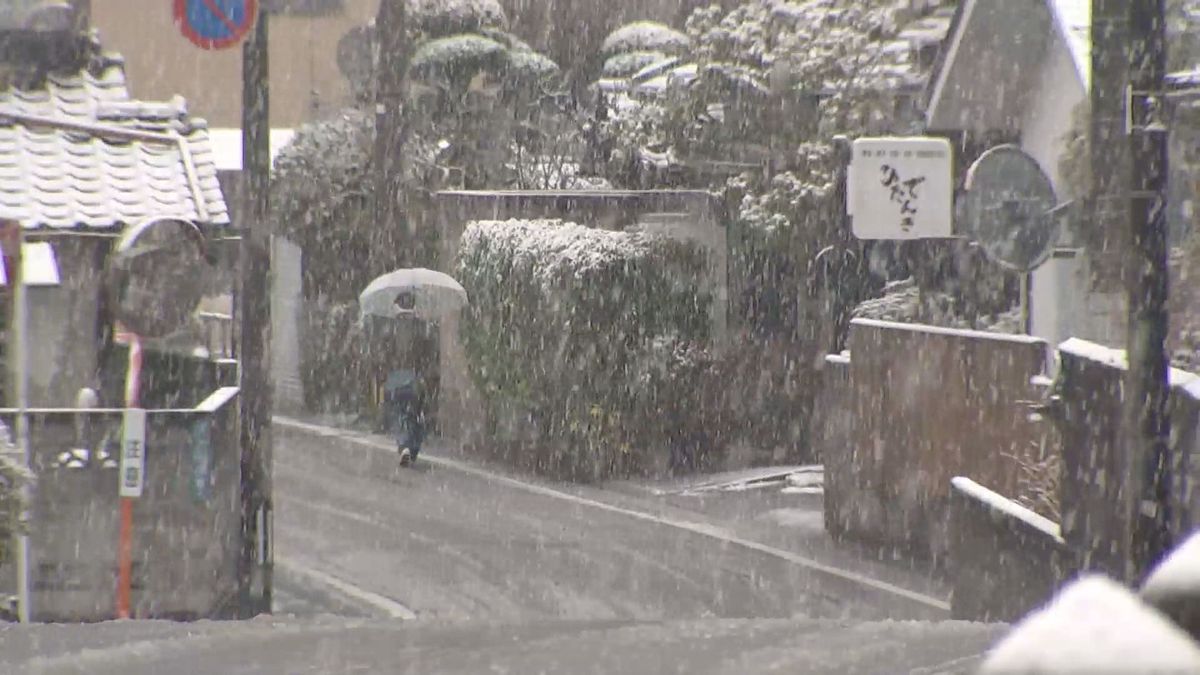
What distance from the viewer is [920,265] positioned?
64.1 ft

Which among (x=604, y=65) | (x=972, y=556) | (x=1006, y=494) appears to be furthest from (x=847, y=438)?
(x=604, y=65)

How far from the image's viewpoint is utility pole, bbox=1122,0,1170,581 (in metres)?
6.98

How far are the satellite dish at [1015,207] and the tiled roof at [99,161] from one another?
580 centimetres

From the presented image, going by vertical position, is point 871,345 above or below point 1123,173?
below

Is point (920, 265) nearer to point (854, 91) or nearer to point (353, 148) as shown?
point (854, 91)

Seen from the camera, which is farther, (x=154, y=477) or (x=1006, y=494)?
(x=1006, y=494)

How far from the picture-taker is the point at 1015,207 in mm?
11836

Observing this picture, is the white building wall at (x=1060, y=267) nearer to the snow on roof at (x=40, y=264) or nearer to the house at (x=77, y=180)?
the house at (x=77, y=180)

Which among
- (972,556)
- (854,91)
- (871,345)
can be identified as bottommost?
(972,556)

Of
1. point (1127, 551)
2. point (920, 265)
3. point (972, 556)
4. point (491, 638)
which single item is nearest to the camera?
point (491, 638)

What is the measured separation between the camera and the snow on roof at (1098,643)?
227cm

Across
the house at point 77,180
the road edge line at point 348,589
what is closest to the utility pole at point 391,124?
the house at point 77,180

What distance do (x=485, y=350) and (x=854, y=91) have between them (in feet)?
17.9

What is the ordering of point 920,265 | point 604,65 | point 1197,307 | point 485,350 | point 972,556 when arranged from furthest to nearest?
point 604,65 < point 485,350 < point 920,265 < point 1197,307 < point 972,556
